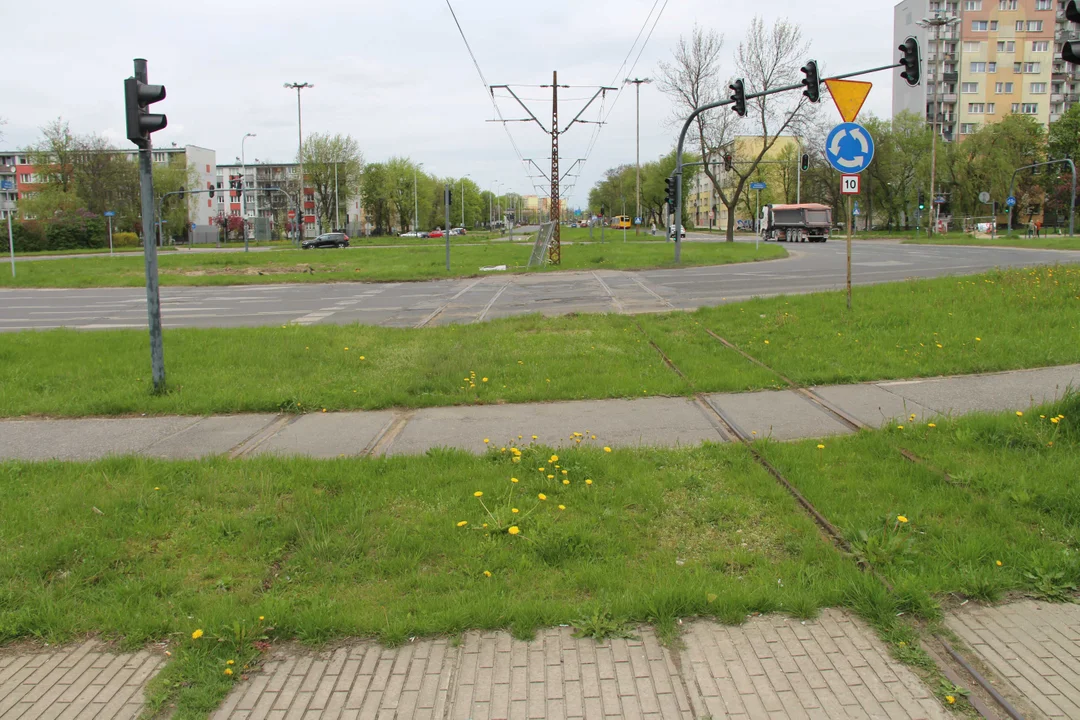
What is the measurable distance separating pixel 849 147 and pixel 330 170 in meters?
104

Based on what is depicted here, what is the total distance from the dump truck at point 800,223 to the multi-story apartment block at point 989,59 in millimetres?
39351

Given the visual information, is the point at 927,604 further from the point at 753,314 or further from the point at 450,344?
the point at 753,314

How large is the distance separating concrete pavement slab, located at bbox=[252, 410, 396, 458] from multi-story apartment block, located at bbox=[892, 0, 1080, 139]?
3916 inches

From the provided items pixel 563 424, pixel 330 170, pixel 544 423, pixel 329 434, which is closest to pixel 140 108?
pixel 329 434

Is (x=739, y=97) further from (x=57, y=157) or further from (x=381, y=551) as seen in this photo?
(x=57, y=157)

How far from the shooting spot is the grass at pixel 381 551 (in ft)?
11.9

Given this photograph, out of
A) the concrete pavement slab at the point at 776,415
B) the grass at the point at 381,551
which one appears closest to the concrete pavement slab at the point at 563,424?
the concrete pavement slab at the point at 776,415

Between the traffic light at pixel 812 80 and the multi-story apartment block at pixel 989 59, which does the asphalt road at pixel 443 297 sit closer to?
the traffic light at pixel 812 80

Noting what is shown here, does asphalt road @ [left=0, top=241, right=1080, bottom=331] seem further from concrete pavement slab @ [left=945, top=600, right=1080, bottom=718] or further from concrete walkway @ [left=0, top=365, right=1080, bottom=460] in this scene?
concrete pavement slab @ [left=945, top=600, right=1080, bottom=718]

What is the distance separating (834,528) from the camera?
451cm

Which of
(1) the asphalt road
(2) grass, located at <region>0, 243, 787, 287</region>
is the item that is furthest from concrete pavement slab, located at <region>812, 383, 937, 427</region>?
(2) grass, located at <region>0, 243, 787, 287</region>

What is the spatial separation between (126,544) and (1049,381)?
329 inches

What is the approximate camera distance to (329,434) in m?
7.09

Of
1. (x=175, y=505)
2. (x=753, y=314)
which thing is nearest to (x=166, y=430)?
(x=175, y=505)
